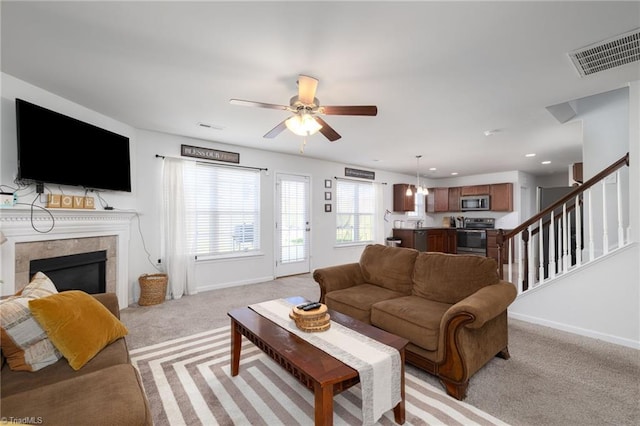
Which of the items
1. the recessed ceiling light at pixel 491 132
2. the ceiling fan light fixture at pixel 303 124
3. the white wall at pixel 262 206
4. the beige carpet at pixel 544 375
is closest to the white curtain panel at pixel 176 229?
the white wall at pixel 262 206

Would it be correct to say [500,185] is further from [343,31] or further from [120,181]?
[120,181]

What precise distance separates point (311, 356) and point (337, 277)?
1.53 meters

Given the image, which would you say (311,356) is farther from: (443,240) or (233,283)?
(443,240)

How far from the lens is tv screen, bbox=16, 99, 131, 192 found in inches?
98.4

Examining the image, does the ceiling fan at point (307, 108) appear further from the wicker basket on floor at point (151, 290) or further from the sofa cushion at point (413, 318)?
the wicker basket on floor at point (151, 290)

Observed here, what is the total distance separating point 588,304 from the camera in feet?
8.93

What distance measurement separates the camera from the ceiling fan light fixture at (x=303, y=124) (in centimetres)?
229

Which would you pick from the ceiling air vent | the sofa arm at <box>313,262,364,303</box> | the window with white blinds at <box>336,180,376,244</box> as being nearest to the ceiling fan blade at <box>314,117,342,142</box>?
the sofa arm at <box>313,262,364,303</box>

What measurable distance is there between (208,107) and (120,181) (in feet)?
5.12

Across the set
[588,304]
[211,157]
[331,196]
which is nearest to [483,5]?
[588,304]

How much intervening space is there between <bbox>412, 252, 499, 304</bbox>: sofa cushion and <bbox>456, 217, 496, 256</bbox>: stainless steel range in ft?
17.7

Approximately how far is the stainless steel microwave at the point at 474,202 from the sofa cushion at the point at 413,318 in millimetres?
6196

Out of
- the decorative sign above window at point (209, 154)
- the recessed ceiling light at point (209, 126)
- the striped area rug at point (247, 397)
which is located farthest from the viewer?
the decorative sign above window at point (209, 154)

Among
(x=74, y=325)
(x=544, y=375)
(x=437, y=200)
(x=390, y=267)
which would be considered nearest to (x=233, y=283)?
(x=390, y=267)
